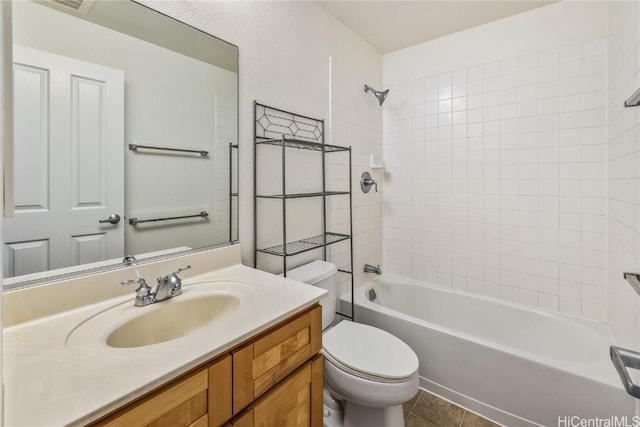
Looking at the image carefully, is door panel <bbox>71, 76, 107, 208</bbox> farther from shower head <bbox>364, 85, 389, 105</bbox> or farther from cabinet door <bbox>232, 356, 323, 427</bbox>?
shower head <bbox>364, 85, 389, 105</bbox>

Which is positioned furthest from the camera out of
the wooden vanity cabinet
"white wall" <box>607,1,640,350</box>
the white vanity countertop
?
"white wall" <box>607,1,640,350</box>

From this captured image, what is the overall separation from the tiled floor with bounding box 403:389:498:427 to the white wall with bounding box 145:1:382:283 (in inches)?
37.3

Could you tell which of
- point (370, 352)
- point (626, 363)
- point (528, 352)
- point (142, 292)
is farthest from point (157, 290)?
point (528, 352)

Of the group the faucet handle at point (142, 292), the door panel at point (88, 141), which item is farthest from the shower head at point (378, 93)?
the faucet handle at point (142, 292)

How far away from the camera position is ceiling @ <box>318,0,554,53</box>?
6.16 ft

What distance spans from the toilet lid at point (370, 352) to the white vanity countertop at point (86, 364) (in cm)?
57

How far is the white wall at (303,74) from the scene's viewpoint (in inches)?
55.7

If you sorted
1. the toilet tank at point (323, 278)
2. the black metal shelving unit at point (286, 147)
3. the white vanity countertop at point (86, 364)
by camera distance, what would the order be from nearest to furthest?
the white vanity countertop at point (86, 364)
the black metal shelving unit at point (286, 147)
the toilet tank at point (323, 278)

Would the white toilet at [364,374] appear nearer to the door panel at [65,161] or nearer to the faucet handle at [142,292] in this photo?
Result: the faucet handle at [142,292]

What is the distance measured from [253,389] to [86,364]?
15.8 inches

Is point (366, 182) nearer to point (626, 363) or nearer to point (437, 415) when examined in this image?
point (437, 415)

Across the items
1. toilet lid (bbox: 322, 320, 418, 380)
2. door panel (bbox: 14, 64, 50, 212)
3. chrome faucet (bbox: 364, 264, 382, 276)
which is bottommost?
toilet lid (bbox: 322, 320, 418, 380)

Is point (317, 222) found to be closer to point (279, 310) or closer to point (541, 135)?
point (279, 310)

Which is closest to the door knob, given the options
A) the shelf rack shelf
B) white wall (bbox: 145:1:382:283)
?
white wall (bbox: 145:1:382:283)
